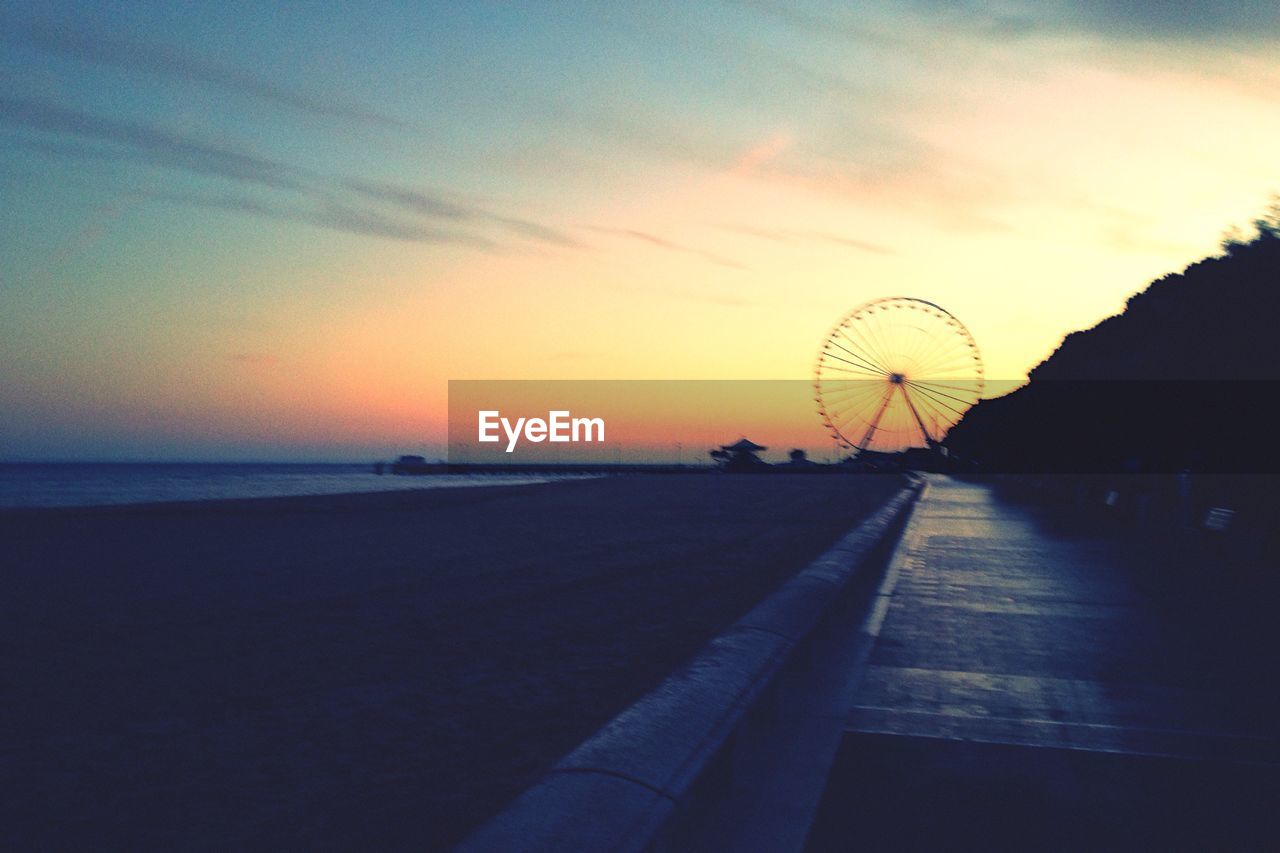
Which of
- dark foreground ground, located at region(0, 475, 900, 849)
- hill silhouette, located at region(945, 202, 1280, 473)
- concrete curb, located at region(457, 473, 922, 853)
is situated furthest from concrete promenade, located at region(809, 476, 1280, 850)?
hill silhouette, located at region(945, 202, 1280, 473)

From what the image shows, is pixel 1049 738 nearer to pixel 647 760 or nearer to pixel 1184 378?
pixel 647 760

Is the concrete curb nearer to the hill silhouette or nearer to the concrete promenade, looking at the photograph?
the concrete promenade

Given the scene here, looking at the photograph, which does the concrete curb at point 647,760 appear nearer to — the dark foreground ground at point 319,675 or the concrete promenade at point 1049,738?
the dark foreground ground at point 319,675

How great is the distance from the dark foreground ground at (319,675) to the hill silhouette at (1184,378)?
11565mm

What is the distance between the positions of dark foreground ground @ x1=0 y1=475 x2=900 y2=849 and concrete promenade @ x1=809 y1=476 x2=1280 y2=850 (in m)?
1.61

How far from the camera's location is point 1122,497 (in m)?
31.5

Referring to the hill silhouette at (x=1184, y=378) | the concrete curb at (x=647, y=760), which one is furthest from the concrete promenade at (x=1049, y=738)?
the hill silhouette at (x=1184, y=378)

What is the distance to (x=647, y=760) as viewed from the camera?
4812 millimetres

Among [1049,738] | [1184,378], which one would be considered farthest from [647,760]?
[1184,378]

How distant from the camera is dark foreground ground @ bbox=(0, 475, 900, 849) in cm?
491

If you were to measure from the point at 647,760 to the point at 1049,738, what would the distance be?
9.43ft

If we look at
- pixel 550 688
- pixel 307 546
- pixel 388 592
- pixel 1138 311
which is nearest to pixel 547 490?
pixel 1138 311

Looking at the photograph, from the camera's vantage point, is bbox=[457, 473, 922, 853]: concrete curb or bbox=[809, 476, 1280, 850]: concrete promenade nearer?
bbox=[457, 473, 922, 853]: concrete curb

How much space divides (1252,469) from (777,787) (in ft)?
82.5
